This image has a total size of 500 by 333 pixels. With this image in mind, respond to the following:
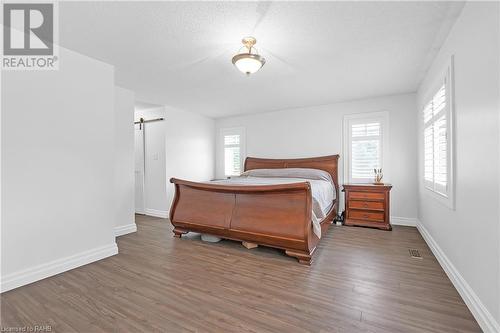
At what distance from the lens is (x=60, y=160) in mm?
2350

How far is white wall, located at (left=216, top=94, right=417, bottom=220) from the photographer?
4.02m

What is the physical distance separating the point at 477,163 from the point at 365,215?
249cm

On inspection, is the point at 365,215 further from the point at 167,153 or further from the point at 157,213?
the point at 157,213

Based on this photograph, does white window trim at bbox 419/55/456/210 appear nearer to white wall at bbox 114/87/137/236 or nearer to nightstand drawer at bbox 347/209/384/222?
nightstand drawer at bbox 347/209/384/222

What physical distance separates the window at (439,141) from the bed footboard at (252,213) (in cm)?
134

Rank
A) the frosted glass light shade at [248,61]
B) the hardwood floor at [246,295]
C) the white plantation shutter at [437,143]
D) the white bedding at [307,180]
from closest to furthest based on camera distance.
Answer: the hardwood floor at [246,295] → the frosted glass light shade at [248,61] → the white plantation shutter at [437,143] → the white bedding at [307,180]

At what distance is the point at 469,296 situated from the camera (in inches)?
65.6

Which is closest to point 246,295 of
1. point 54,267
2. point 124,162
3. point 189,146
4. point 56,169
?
point 54,267

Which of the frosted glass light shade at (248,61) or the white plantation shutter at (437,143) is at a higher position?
the frosted glass light shade at (248,61)

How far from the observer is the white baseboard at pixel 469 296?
138cm

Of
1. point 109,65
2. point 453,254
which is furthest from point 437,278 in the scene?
→ point 109,65

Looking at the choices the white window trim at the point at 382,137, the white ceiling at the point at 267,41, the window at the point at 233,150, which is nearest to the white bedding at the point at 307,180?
the white window trim at the point at 382,137

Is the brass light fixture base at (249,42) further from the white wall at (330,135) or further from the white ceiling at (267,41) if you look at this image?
the white wall at (330,135)
